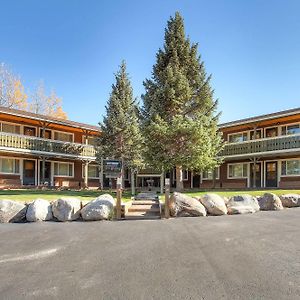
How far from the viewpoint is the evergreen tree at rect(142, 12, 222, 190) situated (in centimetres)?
2016

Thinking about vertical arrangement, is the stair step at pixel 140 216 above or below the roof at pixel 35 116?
below

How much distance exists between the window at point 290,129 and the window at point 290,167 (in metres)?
2.41

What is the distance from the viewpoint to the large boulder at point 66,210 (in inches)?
487

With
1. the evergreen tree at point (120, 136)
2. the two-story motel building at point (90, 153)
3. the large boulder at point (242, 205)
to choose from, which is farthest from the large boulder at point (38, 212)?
the two-story motel building at point (90, 153)

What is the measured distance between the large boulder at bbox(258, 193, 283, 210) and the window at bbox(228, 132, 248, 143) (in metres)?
17.8

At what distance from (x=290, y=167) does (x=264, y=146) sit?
3179 mm

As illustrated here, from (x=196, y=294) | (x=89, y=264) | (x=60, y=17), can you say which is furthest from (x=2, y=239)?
(x=60, y=17)

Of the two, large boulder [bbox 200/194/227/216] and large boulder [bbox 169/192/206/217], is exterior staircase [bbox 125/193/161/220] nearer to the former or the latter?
large boulder [bbox 169/192/206/217]

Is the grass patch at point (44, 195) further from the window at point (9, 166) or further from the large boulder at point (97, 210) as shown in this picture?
the window at point (9, 166)

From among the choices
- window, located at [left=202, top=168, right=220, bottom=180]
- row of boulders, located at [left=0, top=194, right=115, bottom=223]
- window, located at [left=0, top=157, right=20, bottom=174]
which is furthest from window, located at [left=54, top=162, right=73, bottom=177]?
row of boulders, located at [left=0, top=194, right=115, bottom=223]

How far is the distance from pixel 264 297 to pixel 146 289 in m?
1.65

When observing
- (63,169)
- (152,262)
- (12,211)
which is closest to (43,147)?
(63,169)

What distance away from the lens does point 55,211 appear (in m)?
12.5

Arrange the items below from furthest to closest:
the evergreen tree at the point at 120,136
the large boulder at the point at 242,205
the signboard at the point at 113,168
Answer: the evergreen tree at the point at 120,136 < the signboard at the point at 113,168 < the large boulder at the point at 242,205
